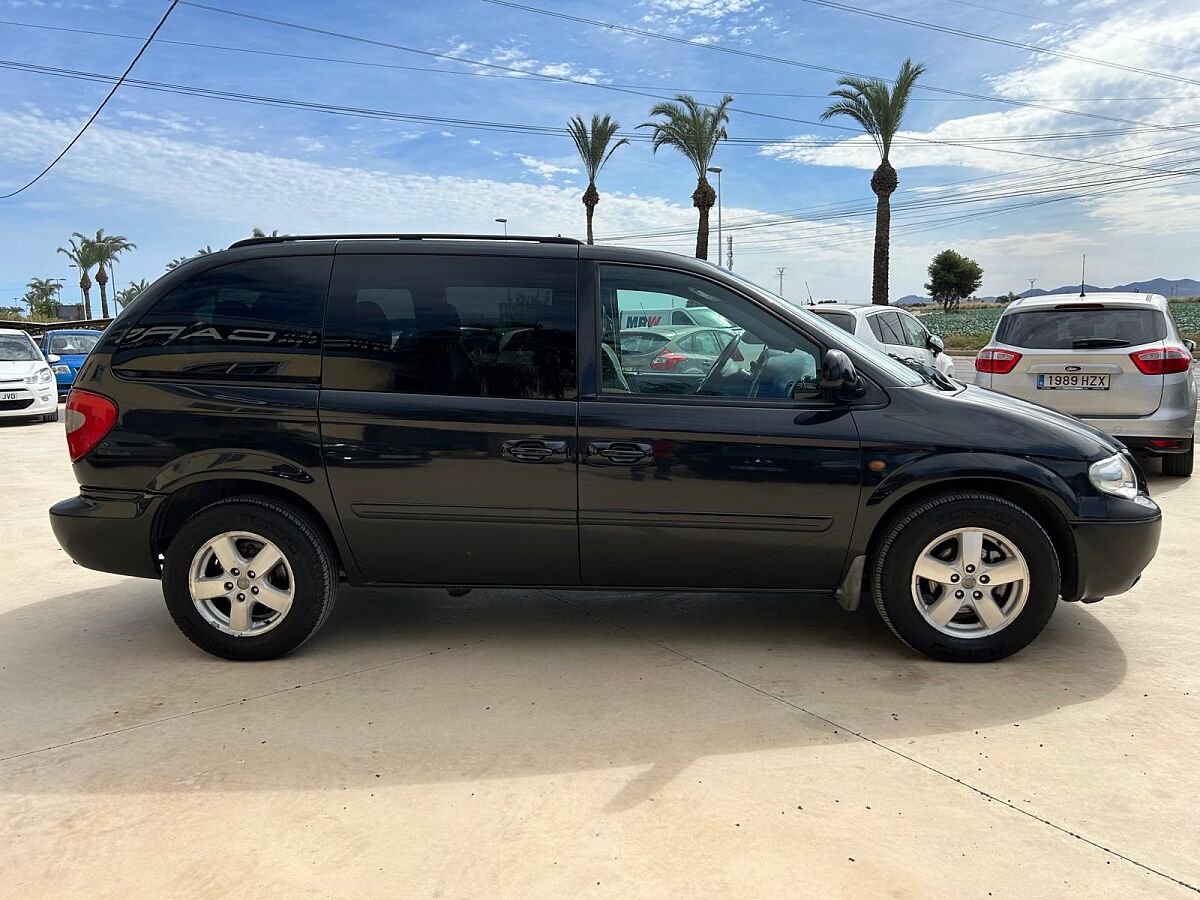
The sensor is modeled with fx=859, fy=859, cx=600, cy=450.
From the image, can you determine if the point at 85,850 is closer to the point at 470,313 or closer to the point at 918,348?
the point at 470,313

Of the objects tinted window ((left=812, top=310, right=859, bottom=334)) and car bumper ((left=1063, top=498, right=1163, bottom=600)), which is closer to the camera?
car bumper ((left=1063, top=498, right=1163, bottom=600))

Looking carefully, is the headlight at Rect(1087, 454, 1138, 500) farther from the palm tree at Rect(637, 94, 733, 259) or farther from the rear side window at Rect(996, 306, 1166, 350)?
the palm tree at Rect(637, 94, 733, 259)

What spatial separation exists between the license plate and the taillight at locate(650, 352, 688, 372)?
5181 millimetres

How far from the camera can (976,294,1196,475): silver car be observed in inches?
285

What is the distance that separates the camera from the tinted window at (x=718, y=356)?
3.74m

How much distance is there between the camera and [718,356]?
3.85 meters

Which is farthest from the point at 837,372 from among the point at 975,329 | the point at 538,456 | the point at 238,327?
the point at 975,329

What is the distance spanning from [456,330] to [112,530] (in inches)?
71.0

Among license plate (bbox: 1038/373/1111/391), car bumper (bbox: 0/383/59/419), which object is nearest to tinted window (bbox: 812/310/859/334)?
license plate (bbox: 1038/373/1111/391)

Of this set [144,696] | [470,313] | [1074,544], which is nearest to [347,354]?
[470,313]

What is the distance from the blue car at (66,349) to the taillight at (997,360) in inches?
686

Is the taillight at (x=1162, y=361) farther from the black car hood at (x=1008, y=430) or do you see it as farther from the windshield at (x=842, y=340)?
the windshield at (x=842, y=340)

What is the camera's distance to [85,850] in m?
2.50

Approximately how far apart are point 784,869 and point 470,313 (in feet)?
8.13
